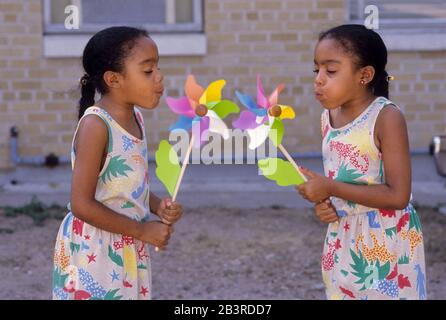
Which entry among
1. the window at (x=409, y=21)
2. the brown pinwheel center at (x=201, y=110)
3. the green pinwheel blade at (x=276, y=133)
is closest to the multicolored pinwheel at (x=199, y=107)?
the brown pinwheel center at (x=201, y=110)

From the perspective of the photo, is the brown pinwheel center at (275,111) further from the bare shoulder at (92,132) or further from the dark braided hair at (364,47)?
the bare shoulder at (92,132)

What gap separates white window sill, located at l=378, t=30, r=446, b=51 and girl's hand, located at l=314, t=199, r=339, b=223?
5.10 meters

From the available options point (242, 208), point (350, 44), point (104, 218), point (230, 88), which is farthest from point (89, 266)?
point (230, 88)

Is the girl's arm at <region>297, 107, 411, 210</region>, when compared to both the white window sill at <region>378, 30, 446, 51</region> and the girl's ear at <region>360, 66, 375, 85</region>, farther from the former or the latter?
the white window sill at <region>378, 30, 446, 51</region>

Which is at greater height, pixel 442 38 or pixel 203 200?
pixel 442 38

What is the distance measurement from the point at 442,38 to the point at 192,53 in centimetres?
218

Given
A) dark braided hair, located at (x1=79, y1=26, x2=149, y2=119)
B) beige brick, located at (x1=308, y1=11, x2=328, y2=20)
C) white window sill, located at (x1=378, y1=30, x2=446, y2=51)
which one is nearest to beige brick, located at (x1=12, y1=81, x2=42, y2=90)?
beige brick, located at (x1=308, y1=11, x2=328, y2=20)

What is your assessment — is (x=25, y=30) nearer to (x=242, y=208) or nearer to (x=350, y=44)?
(x=242, y=208)

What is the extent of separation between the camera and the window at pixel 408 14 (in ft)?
27.0

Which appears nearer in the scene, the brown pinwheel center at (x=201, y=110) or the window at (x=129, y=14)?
the brown pinwheel center at (x=201, y=110)

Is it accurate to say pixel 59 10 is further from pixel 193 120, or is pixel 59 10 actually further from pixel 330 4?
pixel 193 120

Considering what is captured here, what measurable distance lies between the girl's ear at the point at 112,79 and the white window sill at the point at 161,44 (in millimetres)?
4739

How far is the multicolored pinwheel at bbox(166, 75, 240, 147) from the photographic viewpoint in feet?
10.6

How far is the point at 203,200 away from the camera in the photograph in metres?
7.73
